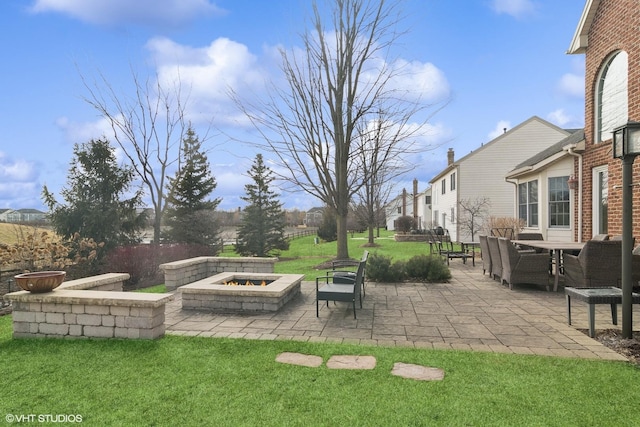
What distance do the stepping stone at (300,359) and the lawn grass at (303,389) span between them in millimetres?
98

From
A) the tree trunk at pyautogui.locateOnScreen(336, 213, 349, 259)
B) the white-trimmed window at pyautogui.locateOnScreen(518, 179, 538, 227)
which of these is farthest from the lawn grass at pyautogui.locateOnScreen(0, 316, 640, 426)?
the white-trimmed window at pyautogui.locateOnScreen(518, 179, 538, 227)

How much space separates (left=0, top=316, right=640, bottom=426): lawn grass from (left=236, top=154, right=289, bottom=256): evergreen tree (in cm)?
1589

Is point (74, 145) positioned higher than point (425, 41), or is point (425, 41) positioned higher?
point (425, 41)

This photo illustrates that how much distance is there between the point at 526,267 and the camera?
7430 mm

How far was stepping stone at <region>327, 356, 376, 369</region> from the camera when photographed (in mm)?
3604

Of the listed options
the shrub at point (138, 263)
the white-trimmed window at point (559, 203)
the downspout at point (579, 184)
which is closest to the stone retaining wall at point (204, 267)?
the shrub at point (138, 263)

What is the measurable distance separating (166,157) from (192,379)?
562 inches

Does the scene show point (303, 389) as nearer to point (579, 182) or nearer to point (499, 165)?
point (579, 182)

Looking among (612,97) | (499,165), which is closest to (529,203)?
(612,97)

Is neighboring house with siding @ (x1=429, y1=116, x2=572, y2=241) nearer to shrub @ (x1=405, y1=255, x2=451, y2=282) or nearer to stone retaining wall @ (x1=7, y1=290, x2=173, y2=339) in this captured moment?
shrub @ (x1=405, y1=255, x2=451, y2=282)

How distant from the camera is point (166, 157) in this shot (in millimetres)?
15859

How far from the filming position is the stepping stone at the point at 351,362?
11.8ft

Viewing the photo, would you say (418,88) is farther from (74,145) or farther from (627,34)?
(74,145)

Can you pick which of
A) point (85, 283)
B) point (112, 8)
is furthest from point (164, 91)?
point (85, 283)
